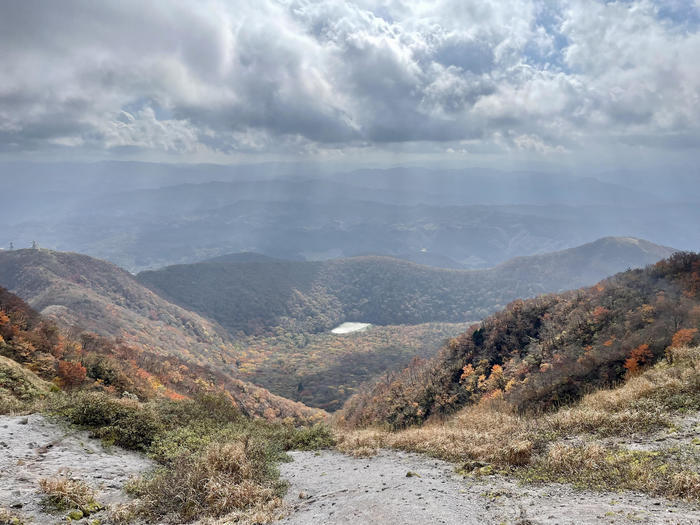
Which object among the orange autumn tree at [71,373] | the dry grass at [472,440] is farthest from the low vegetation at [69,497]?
the orange autumn tree at [71,373]

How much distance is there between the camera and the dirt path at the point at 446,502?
6.23 m

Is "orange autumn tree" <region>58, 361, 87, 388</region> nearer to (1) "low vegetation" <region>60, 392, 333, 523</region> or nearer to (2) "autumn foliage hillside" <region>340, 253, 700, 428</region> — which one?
(1) "low vegetation" <region>60, 392, 333, 523</region>

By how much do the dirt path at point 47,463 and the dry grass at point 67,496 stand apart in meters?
0.17

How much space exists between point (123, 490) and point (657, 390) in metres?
14.5

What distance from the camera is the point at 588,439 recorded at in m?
10.0

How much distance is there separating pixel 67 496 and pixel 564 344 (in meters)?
23.3

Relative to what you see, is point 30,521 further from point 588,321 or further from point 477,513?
point 588,321

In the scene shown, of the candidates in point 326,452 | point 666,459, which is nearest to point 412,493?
point 666,459

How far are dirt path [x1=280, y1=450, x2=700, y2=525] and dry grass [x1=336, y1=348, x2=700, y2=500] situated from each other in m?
0.60

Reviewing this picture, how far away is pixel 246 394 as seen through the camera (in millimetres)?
64438

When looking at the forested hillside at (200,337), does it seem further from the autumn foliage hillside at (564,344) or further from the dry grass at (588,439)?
the dry grass at (588,439)

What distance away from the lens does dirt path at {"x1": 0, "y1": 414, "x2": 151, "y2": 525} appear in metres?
7.57

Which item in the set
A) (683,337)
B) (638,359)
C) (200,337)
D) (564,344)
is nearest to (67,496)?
(638,359)

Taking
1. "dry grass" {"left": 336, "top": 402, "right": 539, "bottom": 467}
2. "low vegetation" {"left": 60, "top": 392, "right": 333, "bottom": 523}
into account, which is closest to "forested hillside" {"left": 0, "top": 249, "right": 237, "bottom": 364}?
"low vegetation" {"left": 60, "top": 392, "right": 333, "bottom": 523}
